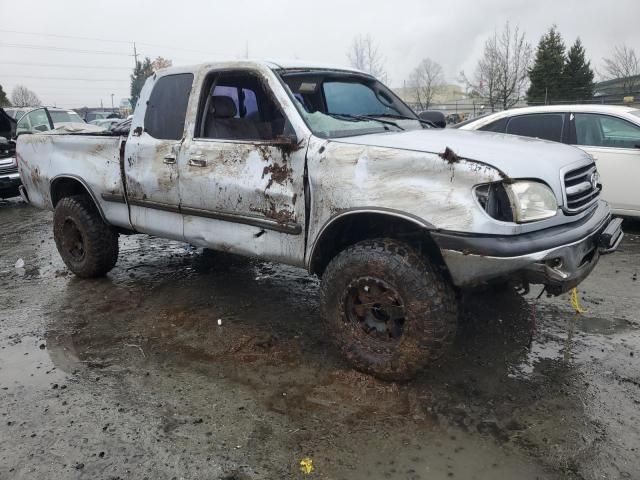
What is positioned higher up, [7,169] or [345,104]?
[345,104]

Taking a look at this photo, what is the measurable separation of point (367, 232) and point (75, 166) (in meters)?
3.06

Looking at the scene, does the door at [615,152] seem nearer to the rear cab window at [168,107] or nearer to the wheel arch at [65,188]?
the rear cab window at [168,107]

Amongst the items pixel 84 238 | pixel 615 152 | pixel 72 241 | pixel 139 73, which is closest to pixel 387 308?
pixel 84 238

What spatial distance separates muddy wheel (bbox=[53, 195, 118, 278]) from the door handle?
5.42 feet

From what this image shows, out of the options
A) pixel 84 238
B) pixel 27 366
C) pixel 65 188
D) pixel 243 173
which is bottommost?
pixel 27 366

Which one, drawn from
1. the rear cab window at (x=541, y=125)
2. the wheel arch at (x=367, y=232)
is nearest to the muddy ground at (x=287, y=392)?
the wheel arch at (x=367, y=232)

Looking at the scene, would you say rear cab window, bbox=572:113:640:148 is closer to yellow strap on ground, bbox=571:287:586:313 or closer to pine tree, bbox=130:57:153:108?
yellow strap on ground, bbox=571:287:586:313

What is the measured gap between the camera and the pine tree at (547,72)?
3725 centimetres

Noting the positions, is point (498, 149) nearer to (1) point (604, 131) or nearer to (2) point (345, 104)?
(2) point (345, 104)

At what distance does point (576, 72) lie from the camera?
125 feet

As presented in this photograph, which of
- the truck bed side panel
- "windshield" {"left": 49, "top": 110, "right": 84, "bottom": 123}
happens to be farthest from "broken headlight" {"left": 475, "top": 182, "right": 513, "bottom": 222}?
"windshield" {"left": 49, "top": 110, "right": 84, "bottom": 123}

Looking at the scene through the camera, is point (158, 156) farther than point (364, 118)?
Yes

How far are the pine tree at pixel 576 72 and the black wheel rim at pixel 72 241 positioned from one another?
3912 centimetres

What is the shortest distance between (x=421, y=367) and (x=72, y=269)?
3800 millimetres
